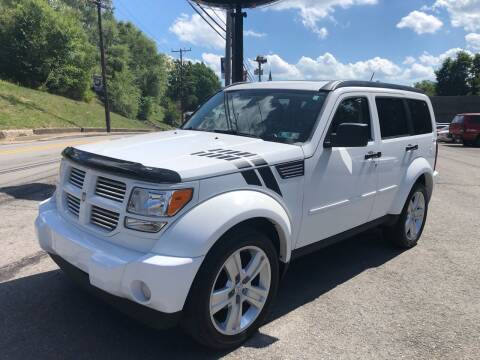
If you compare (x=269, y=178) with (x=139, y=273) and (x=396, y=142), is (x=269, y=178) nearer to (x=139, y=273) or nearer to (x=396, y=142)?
(x=139, y=273)

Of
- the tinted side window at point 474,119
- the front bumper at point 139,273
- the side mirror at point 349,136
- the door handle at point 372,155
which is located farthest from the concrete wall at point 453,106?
the front bumper at point 139,273

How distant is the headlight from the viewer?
2.74 m

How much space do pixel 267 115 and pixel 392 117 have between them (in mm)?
1697

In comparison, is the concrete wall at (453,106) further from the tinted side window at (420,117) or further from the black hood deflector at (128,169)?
the black hood deflector at (128,169)

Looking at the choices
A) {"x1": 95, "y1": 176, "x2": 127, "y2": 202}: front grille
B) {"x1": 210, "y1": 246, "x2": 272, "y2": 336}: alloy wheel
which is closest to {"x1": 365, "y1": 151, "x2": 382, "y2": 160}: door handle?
{"x1": 210, "y1": 246, "x2": 272, "y2": 336}: alloy wheel

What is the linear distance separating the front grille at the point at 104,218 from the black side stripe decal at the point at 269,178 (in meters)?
1.05

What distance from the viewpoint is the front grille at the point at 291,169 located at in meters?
3.40

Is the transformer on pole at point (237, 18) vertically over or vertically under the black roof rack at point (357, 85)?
over

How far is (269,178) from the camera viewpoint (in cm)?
329

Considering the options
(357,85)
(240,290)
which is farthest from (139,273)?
(357,85)

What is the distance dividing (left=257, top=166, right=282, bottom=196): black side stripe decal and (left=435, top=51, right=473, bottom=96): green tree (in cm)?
8329

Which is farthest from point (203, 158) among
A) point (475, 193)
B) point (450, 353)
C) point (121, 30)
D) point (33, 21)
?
point (121, 30)

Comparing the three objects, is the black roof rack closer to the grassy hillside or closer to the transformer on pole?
the transformer on pole

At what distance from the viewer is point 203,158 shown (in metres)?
3.08
